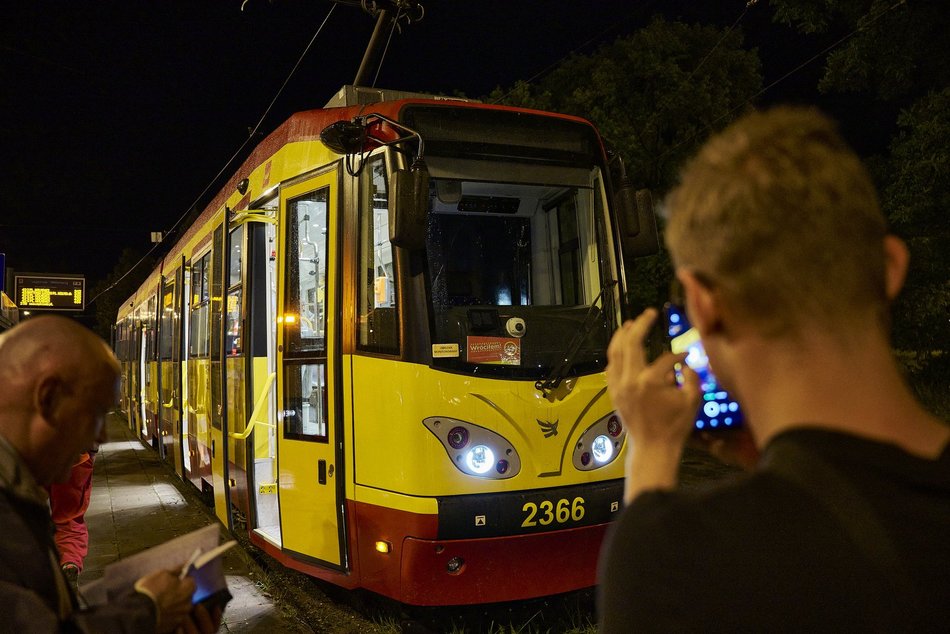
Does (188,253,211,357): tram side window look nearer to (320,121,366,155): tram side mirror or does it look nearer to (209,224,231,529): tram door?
(209,224,231,529): tram door

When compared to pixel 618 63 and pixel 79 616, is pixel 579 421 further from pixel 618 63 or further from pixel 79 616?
pixel 618 63

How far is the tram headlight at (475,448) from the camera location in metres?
4.33

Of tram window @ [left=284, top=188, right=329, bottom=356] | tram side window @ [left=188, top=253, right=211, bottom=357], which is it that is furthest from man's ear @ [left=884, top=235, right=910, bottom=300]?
tram side window @ [left=188, top=253, right=211, bottom=357]

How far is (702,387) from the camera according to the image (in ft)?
5.25

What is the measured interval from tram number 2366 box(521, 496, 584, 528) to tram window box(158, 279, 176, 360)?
8.08 meters

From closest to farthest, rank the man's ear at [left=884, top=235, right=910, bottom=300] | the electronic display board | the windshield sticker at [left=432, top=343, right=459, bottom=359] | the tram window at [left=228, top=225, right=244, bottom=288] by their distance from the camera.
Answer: the man's ear at [left=884, top=235, right=910, bottom=300]
the windshield sticker at [left=432, top=343, right=459, bottom=359]
the tram window at [left=228, top=225, right=244, bottom=288]
the electronic display board

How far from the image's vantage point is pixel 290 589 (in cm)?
605

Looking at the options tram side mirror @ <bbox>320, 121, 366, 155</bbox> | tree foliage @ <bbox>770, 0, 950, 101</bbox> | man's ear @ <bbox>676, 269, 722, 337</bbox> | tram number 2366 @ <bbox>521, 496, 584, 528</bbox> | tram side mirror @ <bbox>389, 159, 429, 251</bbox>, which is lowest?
tram number 2366 @ <bbox>521, 496, 584, 528</bbox>

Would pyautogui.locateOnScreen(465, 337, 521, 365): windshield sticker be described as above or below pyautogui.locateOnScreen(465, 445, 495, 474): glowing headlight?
above

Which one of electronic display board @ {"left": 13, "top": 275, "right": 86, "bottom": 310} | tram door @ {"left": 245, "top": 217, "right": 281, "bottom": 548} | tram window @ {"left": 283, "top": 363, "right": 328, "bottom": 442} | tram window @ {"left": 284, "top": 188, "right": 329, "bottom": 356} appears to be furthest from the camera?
electronic display board @ {"left": 13, "top": 275, "right": 86, "bottom": 310}

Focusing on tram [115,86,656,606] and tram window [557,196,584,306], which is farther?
tram window [557,196,584,306]

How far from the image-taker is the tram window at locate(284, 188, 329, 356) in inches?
203

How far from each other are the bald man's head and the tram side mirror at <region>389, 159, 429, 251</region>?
246 cm

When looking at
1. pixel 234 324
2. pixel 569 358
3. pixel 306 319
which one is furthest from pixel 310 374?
pixel 234 324
